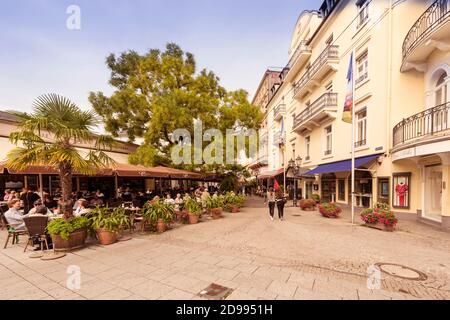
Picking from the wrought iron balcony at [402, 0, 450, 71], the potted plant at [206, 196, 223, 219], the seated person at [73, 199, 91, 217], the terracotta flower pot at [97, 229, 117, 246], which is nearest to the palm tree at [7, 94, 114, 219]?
the seated person at [73, 199, 91, 217]

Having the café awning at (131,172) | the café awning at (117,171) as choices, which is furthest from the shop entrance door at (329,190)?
the café awning at (131,172)

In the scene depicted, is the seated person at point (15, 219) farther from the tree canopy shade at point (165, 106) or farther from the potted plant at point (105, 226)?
the tree canopy shade at point (165, 106)

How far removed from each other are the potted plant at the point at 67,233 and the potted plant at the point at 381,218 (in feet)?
34.3

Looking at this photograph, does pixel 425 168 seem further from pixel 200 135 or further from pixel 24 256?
pixel 24 256

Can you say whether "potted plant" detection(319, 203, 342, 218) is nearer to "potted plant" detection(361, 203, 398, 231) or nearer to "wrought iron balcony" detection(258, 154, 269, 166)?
"potted plant" detection(361, 203, 398, 231)

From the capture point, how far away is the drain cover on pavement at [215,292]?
3571 millimetres

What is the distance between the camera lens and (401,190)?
10320 mm

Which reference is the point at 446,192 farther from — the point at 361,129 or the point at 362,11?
the point at 362,11

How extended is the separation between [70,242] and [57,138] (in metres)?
3.08

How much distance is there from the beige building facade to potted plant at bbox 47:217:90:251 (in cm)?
1200

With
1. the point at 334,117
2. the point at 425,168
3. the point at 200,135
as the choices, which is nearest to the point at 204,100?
the point at 200,135

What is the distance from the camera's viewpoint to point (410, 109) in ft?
35.4

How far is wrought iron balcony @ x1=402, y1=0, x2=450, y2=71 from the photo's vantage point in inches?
324
